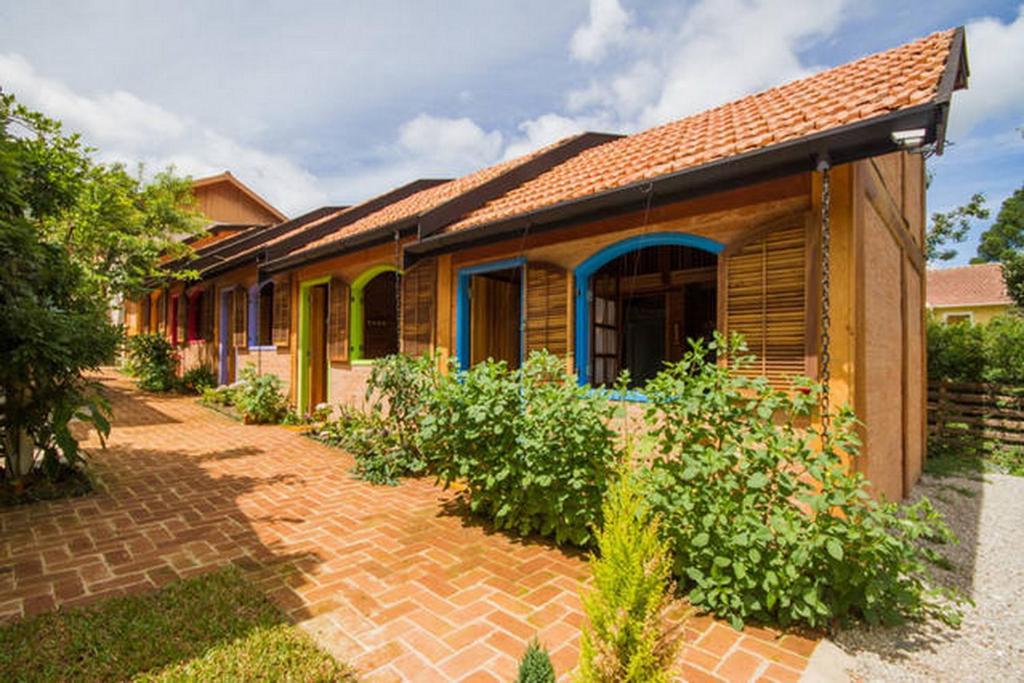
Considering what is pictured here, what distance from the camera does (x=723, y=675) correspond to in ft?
7.78

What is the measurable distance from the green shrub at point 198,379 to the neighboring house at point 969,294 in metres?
29.8

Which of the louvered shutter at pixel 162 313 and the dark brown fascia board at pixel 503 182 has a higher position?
the dark brown fascia board at pixel 503 182

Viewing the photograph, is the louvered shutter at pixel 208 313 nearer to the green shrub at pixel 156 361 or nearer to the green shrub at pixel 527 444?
the green shrub at pixel 156 361

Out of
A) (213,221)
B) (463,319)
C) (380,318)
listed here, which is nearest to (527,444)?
(463,319)

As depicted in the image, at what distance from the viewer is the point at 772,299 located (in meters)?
3.93

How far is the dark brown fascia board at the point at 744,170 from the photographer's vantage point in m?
2.98

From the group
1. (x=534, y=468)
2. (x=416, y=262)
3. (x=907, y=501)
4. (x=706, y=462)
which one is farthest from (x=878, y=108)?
(x=416, y=262)

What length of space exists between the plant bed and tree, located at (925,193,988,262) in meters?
35.2

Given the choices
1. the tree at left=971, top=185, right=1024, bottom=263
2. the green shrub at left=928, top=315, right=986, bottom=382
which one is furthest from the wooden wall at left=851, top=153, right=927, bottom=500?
the tree at left=971, top=185, right=1024, bottom=263

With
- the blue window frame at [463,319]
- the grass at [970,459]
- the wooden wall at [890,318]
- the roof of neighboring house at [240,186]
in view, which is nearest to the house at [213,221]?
the roof of neighboring house at [240,186]

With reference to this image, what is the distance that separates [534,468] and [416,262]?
14.1ft

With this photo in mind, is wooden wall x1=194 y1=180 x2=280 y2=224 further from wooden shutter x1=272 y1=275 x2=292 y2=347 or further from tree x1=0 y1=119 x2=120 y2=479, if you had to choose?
tree x1=0 y1=119 x2=120 y2=479

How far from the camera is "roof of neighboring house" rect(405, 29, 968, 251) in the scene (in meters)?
3.20

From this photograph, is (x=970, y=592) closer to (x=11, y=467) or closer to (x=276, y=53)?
(x=11, y=467)
